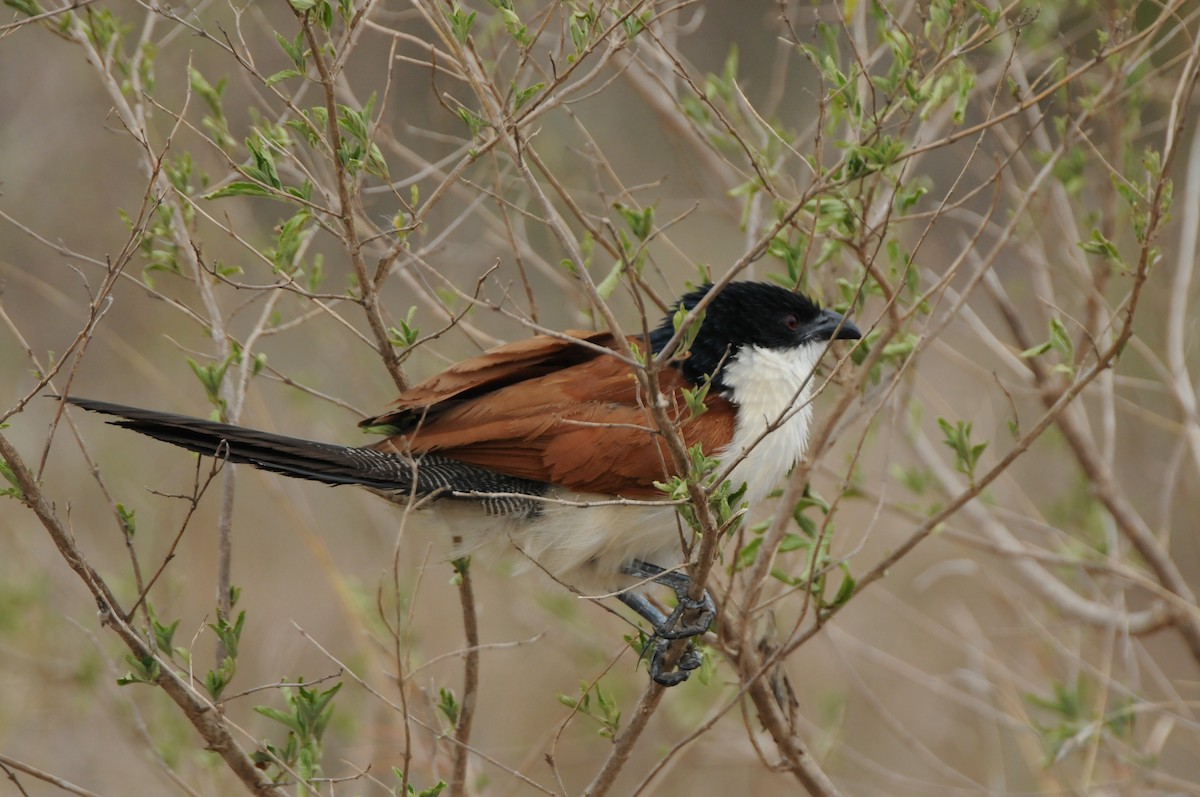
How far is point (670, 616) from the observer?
2.44 m

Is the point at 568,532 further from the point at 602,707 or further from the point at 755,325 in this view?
the point at 755,325

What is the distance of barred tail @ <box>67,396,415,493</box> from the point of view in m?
1.97

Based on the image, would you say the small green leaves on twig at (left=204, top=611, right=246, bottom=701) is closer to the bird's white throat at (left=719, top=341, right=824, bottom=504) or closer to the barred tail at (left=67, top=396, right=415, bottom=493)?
the barred tail at (left=67, top=396, right=415, bottom=493)

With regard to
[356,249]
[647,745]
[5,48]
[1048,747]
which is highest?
[5,48]

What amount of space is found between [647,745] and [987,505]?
237 centimetres

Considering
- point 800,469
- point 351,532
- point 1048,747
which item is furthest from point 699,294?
point 351,532

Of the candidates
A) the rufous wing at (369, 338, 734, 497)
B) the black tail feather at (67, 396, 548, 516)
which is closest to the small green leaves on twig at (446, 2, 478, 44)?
the black tail feather at (67, 396, 548, 516)

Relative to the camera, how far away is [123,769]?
515cm

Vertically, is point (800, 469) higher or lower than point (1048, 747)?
higher

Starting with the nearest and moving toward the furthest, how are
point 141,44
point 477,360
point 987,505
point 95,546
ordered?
point 141,44 < point 477,360 < point 987,505 < point 95,546

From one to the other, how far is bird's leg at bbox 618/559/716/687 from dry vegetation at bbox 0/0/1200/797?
8cm

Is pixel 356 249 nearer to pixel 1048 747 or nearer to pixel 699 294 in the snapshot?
pixel 699 294

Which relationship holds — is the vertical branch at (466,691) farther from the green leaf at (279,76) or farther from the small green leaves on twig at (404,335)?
the green leaf at (279,76)

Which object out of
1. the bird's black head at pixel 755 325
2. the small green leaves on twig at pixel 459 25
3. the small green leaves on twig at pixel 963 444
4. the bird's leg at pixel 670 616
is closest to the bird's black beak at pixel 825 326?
the bird's black head at pixel 755 325
